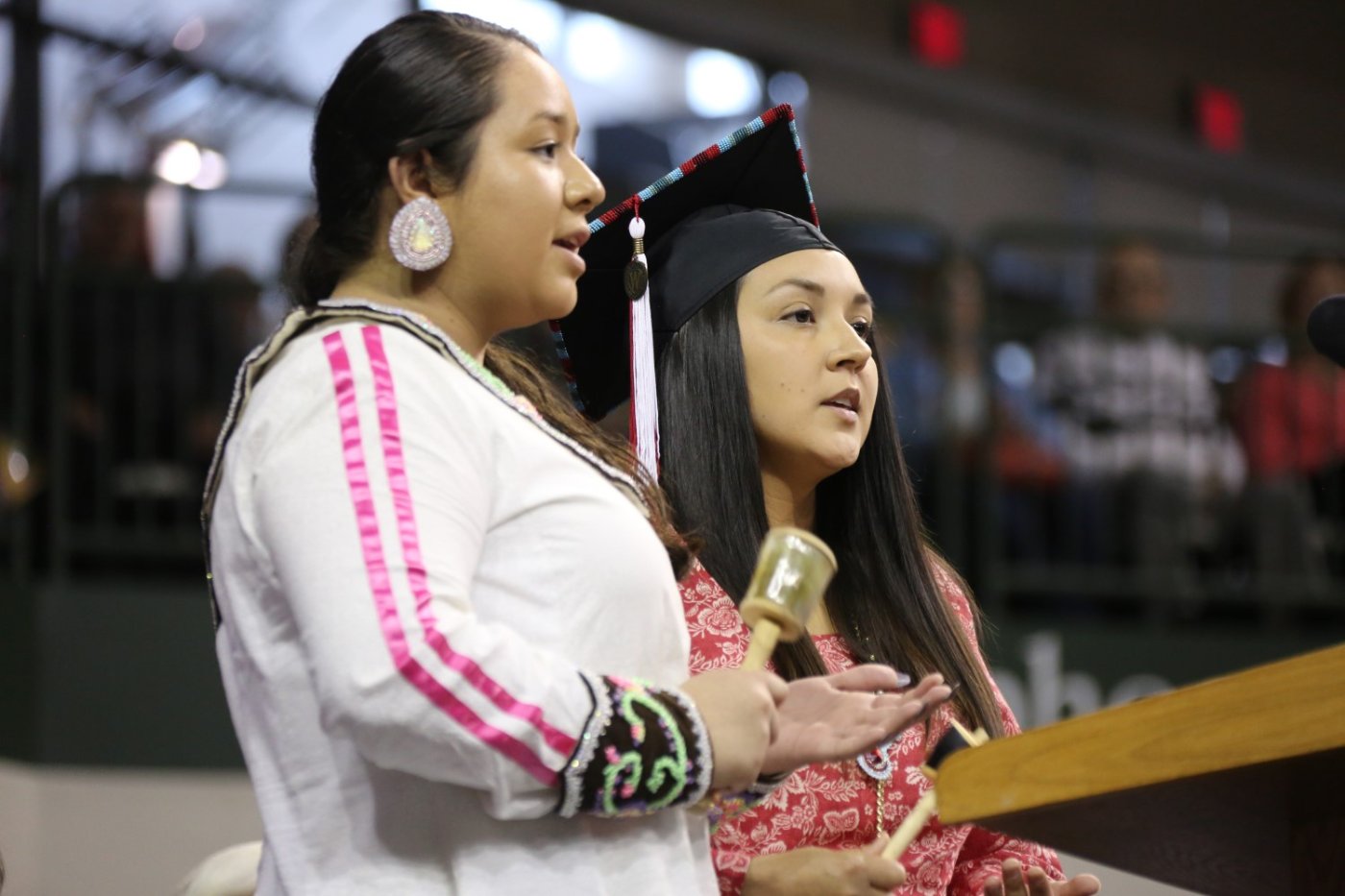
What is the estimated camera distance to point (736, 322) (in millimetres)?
2521

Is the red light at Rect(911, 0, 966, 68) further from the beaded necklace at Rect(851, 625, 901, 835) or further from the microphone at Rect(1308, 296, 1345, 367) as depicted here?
the microphone at Rect(1308, 296, 1345, 367)

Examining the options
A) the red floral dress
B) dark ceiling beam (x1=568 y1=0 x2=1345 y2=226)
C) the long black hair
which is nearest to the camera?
the red floral dress

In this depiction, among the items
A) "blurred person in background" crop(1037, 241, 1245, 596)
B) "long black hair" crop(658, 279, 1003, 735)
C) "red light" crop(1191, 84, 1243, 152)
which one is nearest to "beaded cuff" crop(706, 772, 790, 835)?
"long black hair" crop(658, 279, 1003, 735)

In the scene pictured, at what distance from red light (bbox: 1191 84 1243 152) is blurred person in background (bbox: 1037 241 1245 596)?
536cm

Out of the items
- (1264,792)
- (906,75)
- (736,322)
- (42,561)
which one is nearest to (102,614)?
(42,561)

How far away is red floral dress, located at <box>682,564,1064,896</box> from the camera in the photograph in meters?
2.22

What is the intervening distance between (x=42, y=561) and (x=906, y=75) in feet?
20.0

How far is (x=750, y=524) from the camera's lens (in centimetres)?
245

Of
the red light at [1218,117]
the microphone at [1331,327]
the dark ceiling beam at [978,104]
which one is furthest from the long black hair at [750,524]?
the red light at [1218,117]

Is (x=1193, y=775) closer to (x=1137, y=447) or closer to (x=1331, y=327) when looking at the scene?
(x=1331, y=327)

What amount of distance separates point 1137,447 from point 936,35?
4.39 m

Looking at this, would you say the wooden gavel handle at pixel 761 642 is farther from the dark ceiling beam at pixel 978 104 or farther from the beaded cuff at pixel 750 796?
the dark ceiling beam at pixel 978 104

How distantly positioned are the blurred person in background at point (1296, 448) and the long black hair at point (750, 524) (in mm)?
3773

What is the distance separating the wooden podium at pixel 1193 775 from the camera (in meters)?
→ 1.46
